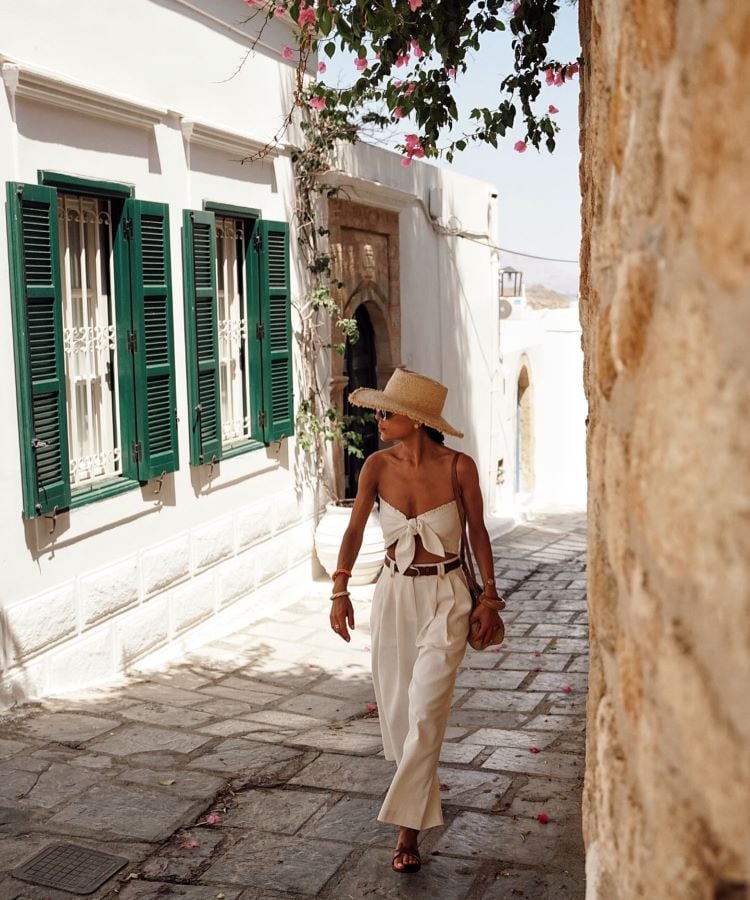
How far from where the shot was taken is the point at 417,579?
4.64m

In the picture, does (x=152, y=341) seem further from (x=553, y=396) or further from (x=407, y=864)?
(x=553, y=396)

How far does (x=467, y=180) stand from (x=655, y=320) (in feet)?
48.4

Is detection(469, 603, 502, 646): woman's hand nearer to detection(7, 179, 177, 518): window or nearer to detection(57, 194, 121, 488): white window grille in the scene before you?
detection(7, 179, 177, 518): window

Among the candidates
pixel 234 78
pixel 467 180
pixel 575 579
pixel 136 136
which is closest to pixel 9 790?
pixel 136 136

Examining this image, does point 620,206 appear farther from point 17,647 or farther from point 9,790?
point 17,647

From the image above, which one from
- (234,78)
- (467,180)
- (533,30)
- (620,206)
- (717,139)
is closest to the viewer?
(717,139)

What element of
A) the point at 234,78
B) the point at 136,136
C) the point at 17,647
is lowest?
the point at 17,647

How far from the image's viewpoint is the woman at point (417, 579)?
445 centimetres

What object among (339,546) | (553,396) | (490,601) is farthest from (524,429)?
(490,601)

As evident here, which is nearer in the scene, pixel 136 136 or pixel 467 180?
pixel 136 136

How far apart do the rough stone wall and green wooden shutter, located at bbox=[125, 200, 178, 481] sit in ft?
21.2

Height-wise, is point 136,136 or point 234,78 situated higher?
point 234,78

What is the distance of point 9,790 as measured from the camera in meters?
5.35

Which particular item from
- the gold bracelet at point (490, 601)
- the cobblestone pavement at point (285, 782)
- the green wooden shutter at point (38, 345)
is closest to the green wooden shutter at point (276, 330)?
the cobblestone pavement at point (285, 782)
